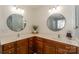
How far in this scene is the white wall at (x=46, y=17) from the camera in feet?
3.60

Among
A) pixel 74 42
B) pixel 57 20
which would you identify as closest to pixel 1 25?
pixel 57 20

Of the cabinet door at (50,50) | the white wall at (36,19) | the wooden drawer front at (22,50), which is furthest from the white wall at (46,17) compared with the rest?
the wooden drawer front at (22,50)

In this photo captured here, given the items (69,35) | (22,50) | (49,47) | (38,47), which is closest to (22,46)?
(22,50)

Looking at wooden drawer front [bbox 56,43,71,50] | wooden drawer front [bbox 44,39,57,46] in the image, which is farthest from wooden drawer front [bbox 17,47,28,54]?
wooden drawer front [bbox 56,43,71,50]

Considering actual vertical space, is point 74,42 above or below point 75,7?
below

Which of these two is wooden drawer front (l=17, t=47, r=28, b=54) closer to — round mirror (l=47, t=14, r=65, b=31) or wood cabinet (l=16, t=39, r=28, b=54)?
wood cabinet (l=16, t=39, r=28, b=54)

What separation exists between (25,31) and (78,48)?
1.77 ft

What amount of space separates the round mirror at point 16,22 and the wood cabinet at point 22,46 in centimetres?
12

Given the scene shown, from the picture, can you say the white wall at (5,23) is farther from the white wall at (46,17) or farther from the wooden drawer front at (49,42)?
the wooden drawer front at (49,42)

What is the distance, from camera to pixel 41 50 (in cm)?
115

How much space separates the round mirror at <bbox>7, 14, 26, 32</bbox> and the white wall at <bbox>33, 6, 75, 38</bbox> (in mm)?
128
